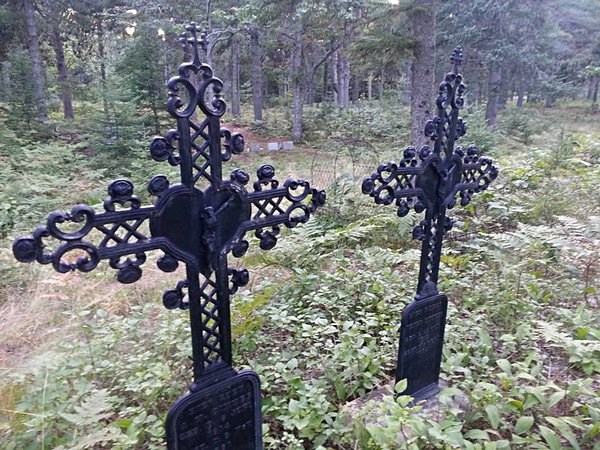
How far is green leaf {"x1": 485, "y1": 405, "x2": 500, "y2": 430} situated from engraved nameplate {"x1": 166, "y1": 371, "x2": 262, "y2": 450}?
4.37 ft

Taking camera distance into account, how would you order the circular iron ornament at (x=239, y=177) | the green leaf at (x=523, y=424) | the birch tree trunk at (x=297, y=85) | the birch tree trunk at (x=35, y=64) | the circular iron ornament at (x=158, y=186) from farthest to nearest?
the birch tree trunk at (x=297, y=85) → the birch tree trunk at (x=35, y=64) → the green leaf at (x=523, y=424) → the circular iron ornament at (x=239, y=177) → the circular iron ornament at (x=158, y=186)

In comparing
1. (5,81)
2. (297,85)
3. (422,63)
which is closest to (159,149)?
(422,63)

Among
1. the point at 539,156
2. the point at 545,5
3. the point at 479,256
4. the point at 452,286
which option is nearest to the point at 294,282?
the point at 452,286

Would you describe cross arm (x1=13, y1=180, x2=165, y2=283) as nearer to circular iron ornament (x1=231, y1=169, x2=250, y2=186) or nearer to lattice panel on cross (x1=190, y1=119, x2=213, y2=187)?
lattice panel on cross (x1=190, y1=119, x2=213, y2=187)

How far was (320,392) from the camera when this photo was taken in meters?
2.74

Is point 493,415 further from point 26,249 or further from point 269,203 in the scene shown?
point 26,249

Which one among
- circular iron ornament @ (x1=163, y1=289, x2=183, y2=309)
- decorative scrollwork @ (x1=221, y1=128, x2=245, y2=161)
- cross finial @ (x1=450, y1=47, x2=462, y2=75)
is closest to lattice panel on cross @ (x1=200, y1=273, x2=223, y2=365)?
circular iron ornament @ (x1=163, y1=289, x2=183, y2=309)

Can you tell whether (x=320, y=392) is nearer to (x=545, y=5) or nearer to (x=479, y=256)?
(x=479, y=256)

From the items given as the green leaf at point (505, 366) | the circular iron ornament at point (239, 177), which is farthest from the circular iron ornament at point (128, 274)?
the green leaf at point (505, 366)

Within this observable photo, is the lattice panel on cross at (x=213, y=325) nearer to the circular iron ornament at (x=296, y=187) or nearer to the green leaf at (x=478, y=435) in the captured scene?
the circular iron ornament at (x=296, y=187)

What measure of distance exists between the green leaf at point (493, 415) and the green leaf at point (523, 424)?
0.34ft

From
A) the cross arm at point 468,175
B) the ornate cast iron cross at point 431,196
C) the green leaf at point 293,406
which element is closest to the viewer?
→ the green leaf at point 293,406

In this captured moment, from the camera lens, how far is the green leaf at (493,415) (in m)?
2.49

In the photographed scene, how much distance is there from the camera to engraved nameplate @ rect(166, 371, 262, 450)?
6.47ft
